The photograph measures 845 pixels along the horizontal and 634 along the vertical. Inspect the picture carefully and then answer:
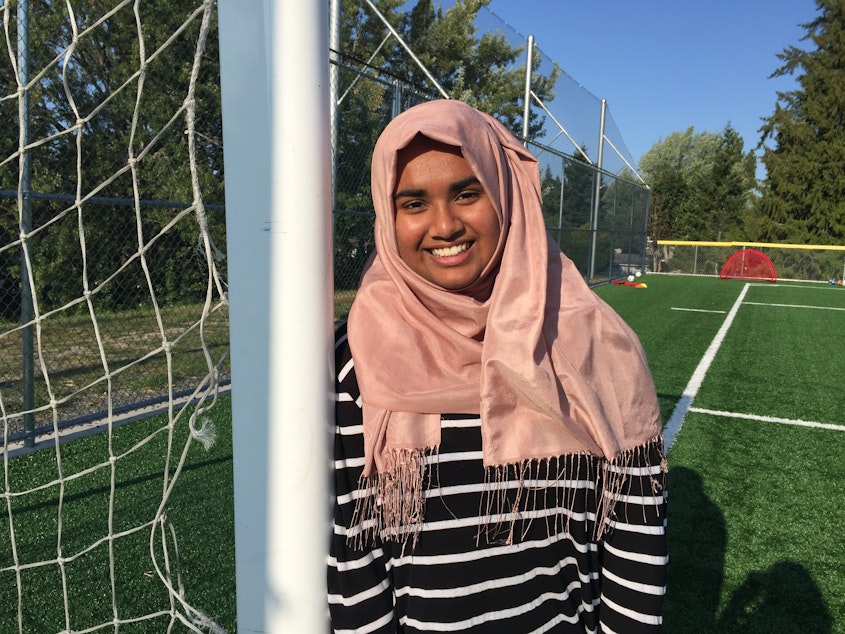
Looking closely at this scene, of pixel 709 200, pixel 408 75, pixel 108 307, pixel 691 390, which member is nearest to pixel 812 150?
pixel 709 200

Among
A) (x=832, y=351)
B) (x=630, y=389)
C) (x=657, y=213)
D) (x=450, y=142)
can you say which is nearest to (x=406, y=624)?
(x=630, y=389)

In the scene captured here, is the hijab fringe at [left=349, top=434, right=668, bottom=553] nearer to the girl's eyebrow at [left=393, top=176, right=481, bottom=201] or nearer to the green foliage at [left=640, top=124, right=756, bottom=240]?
the girl's eyebrow at [left=393, top=176, right=481, bottom=201]

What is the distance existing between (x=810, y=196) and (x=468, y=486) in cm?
3533

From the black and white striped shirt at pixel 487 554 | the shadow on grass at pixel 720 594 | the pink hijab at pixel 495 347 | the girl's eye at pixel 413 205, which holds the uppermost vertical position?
the girl's eye at pixel 413 205

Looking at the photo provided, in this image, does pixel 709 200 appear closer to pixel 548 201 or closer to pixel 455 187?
pixel 548 201

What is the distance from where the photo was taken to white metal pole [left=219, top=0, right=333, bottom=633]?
946mm

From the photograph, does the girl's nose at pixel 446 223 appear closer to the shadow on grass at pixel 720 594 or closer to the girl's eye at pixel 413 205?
the girl's eye at pixel 413 205

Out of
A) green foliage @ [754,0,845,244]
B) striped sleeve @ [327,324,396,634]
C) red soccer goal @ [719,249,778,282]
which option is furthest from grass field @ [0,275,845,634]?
green foliage @ [754,0,845,244]

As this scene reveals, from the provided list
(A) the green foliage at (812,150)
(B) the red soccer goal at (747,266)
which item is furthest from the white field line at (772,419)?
(A) the green foliage at (812,150)

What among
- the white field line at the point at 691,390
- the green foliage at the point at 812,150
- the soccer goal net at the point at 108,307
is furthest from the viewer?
the green foliage at the point at 812,150

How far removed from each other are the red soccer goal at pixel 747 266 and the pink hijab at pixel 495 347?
24.0 m

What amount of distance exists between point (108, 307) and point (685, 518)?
5.82 metres

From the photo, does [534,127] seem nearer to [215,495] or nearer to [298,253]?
[215,495]

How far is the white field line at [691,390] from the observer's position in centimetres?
509
